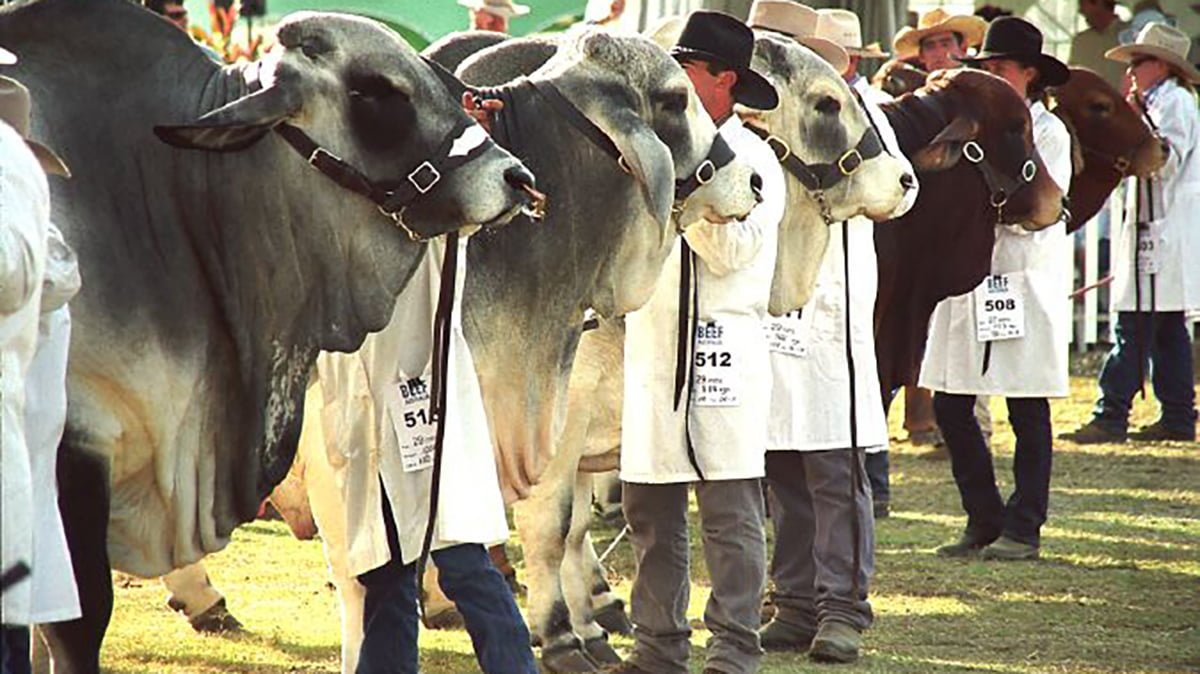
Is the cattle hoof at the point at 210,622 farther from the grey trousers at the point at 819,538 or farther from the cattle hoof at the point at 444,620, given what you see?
the grey trousers at the point at 819,538

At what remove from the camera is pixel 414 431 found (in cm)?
624

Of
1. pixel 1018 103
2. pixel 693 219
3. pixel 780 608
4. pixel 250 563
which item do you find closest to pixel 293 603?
pixel 250 563

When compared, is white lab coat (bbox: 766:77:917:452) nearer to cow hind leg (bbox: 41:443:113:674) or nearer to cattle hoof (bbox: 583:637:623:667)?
cattle hoof (bbox: 583:637:623:667)

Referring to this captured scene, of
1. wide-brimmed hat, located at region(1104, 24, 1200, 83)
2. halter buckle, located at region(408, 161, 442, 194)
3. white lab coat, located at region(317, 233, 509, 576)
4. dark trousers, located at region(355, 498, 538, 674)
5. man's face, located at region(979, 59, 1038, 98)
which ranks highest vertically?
wide-brimmed hat, located at region(1104, 24, 1200, 83)

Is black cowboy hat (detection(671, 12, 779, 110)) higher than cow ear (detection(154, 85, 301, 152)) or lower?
higher

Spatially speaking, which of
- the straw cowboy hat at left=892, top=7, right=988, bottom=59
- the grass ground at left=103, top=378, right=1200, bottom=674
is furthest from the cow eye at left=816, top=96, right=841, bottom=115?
the straw cowboy hat at left=892, top=7, right=988, bottom=59

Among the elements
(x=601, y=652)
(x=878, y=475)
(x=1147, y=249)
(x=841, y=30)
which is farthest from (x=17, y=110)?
(x=1147, y=249)

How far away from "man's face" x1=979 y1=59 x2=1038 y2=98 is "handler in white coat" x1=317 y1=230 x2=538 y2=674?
4.59m

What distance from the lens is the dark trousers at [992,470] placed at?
34.2 ft

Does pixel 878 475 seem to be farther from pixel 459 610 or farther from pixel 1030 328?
pixel 459 610

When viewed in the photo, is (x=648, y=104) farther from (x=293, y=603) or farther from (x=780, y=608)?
(x=293, y=603)

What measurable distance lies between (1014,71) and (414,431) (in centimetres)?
495

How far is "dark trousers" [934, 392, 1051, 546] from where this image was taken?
10.4 metres

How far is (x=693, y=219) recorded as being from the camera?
24.1 feet
